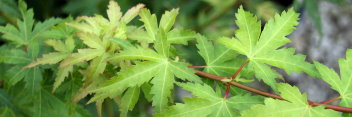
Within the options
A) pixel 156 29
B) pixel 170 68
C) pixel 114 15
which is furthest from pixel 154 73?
pixel 114 15

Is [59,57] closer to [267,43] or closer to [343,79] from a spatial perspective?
[267,43]

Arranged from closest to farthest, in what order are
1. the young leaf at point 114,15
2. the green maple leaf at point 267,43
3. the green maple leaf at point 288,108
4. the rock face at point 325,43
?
the green maple leaf at point 288,108, the green maple leaf at point 267,43, the young leaf at point 114,15, the rock face at point 325,43

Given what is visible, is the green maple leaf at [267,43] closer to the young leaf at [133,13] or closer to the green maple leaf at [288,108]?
the green maple leaf at [288,108]

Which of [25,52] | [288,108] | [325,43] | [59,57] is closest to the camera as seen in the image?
[288,108]

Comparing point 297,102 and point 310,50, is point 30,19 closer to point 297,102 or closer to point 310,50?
point 297,102

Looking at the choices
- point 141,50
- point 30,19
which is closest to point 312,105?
point 141,50

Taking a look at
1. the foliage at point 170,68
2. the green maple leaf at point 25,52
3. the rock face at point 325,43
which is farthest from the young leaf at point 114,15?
the rock face at point 325,43

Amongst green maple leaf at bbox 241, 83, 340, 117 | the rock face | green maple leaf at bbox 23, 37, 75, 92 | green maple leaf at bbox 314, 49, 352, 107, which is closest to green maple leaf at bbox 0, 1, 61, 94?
green maple leaf at bbox 23, 37, 75, 92

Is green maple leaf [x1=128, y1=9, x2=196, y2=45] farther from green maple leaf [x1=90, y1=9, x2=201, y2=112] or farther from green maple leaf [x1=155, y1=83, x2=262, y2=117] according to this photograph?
green maple leaf [x1=155, y1=83, x2=262, y2=117]
